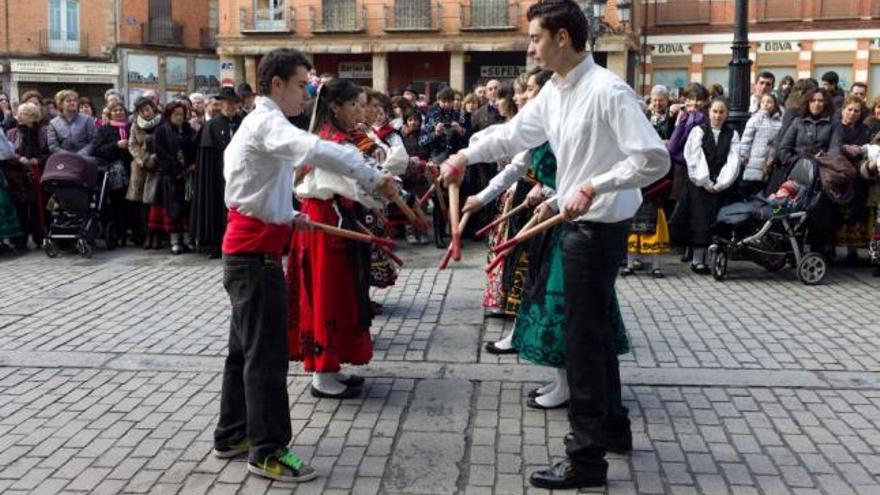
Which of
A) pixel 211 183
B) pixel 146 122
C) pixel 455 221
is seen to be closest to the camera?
pixel 455 221

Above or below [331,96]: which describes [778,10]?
above

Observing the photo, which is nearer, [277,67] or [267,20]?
[277,67]

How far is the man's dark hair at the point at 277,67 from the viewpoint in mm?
4219

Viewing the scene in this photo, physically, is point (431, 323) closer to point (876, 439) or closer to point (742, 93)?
point (876, 439)

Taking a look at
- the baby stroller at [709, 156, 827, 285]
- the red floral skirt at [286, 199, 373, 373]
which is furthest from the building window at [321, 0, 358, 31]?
the red floral skirt at [286, 199, 373, 373]

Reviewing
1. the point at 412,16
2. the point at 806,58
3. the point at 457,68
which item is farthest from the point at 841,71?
the point at 412,16

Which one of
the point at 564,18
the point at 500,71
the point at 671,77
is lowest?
the point at 564,18

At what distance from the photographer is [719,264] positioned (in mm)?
9039

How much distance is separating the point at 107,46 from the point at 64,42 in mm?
1643

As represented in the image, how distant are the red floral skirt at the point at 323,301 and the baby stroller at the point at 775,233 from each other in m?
4.81

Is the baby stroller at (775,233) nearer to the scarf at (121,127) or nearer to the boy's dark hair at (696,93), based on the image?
the boy's dark hair at (696,93)

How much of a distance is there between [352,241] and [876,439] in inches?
121

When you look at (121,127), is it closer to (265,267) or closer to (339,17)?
(265,267)

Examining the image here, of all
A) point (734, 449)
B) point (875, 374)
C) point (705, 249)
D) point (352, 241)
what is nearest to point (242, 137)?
point (352, 241)
